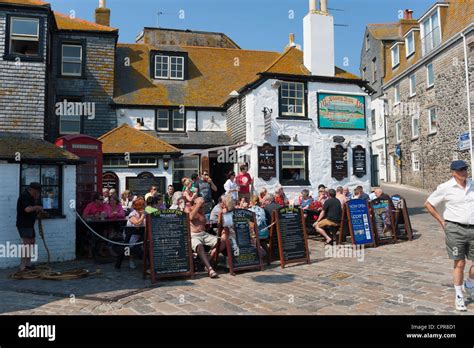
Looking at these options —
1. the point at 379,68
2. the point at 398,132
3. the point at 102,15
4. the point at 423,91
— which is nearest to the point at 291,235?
the point at 102,15

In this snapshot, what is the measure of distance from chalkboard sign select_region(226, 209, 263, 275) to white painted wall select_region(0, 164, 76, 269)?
13.5 feet

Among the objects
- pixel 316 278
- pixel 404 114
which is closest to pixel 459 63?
pixel 404 114

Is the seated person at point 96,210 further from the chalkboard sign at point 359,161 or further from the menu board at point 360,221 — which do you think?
the chalkboard sign at point 359,161

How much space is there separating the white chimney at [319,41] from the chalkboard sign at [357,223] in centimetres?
868

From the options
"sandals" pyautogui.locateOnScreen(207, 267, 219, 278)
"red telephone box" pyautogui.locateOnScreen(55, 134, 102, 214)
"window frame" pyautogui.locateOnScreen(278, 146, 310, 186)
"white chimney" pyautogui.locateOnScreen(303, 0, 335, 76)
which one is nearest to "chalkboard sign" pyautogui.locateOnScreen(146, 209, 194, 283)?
"sandals" pyautogui.locateOnScreen(207, 267, 219, 278)

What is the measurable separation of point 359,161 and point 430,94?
36.7ft

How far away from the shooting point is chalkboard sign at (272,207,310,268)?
27.8 ft

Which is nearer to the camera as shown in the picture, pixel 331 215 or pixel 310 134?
pixel 331 215

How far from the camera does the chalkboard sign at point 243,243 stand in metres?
7.80

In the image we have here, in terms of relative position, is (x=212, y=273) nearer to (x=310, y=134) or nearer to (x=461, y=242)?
(x=461, y=242)

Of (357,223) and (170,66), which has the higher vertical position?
(170,66)

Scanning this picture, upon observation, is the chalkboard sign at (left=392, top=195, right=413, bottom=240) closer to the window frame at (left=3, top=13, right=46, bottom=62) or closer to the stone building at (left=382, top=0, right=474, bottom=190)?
the stone building at (left=382, top=0, right=474, bottom=190)

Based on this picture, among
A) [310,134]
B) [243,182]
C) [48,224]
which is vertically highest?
[310,134]

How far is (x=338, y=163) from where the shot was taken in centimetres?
1752
